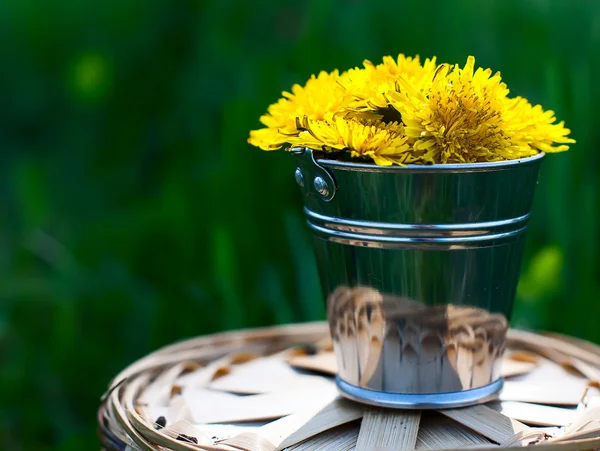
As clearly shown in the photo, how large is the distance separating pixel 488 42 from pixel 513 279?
40.9 inches

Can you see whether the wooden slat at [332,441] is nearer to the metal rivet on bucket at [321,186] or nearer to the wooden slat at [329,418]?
the wooden slat at [329,418]

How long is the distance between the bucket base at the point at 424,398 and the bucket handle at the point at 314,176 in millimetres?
244

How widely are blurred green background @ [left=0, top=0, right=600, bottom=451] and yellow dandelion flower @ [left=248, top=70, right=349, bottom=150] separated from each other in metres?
0.73

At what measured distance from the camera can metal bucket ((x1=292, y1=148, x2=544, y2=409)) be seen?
86 centimetres

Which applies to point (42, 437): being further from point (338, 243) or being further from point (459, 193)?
point (459, 193)

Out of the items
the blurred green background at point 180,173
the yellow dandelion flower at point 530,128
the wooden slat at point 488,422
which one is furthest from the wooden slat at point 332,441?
the blurred green background at point 180,173

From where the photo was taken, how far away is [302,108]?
938 millimetres

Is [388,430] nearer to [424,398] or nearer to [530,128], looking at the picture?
[424,398]

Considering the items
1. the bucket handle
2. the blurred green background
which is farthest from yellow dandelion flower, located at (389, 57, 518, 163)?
the blurred green background

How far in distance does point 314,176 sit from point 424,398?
0.29m

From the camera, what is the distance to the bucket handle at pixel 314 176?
895 mm

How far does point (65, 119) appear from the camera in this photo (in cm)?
239

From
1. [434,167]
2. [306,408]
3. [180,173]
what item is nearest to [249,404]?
[306,408]

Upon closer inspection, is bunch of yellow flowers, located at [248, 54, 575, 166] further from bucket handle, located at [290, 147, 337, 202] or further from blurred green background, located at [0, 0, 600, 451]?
blurred green background, located at [0, 0, 600, 451]
